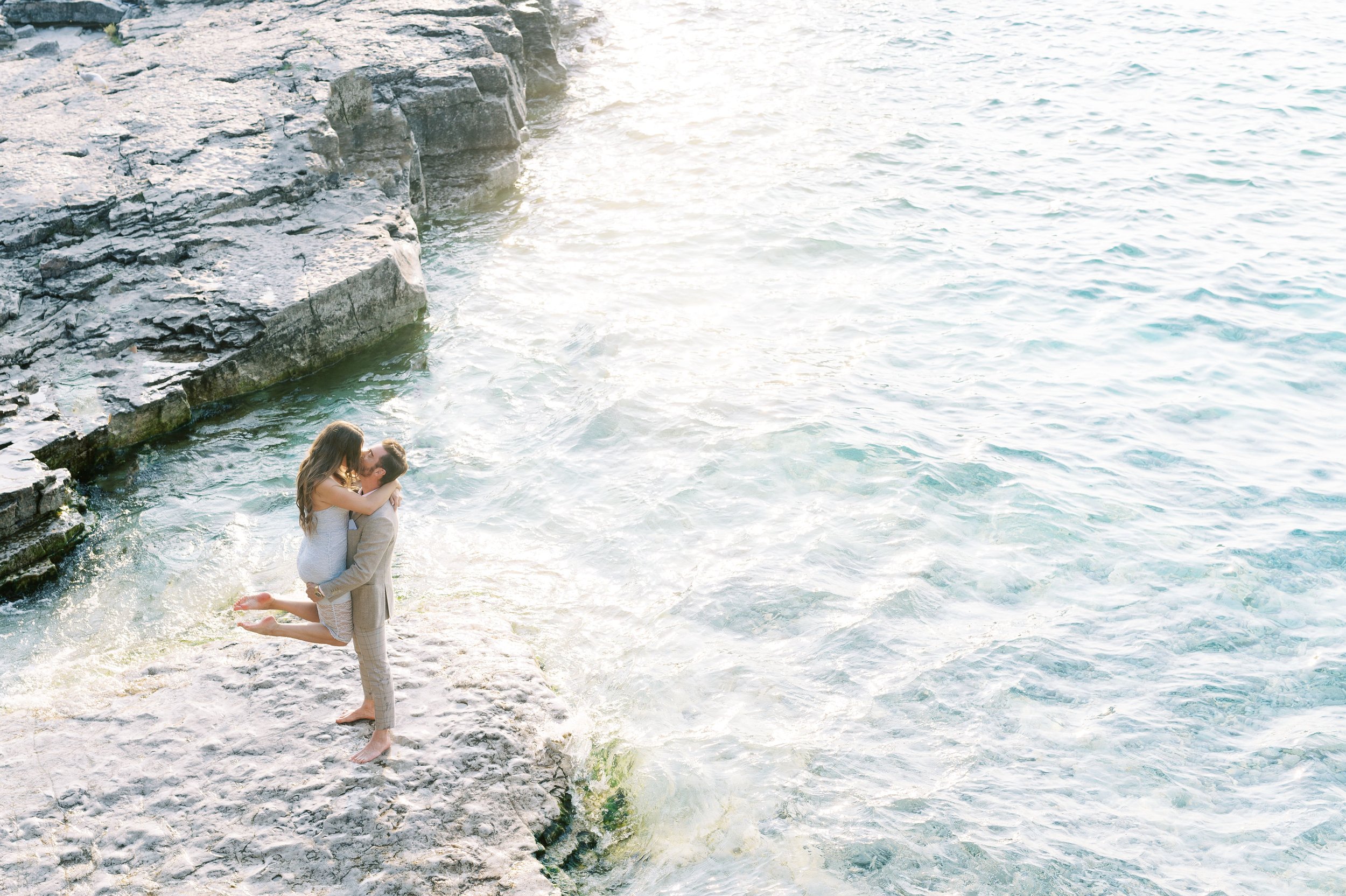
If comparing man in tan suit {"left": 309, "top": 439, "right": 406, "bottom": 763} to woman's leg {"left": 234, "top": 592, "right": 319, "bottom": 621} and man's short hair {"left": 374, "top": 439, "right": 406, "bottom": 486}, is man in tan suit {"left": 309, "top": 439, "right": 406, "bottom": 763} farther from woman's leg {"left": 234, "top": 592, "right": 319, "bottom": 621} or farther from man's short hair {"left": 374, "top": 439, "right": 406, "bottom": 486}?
woman's leg {"left": 234, "top": 592, "right": 319, "bottom": 621}

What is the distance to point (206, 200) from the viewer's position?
31.8ft

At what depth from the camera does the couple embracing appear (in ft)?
15.0

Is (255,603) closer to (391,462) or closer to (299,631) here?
(299,631)

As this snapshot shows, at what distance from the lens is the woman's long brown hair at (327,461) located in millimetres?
4539

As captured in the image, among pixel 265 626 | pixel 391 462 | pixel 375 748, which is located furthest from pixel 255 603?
pixel 391 462

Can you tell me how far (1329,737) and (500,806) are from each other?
190 inches

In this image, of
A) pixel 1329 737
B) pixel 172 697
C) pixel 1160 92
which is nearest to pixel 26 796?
pixel 172 697

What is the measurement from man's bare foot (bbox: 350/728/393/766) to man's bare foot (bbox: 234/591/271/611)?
2.81 ft

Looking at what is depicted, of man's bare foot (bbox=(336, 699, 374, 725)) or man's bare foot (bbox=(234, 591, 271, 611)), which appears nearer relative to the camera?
man's bare foot (bbox=(234, 591, 271, 611))

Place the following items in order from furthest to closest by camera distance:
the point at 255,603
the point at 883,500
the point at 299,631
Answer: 1. the point at 883,500
2. the point at 299,631
3. the point at 255,603

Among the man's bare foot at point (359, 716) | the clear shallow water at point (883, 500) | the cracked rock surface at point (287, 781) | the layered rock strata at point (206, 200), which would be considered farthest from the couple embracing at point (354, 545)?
the layered rock strata at point (206, 200)

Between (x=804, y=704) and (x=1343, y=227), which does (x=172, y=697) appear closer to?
(x=804, y=704)

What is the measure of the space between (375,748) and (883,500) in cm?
435

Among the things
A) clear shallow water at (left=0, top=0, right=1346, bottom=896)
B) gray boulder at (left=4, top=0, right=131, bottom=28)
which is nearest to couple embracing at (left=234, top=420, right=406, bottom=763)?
clear shallow water at (left=0, top=0, right=1346, bottom=896)
